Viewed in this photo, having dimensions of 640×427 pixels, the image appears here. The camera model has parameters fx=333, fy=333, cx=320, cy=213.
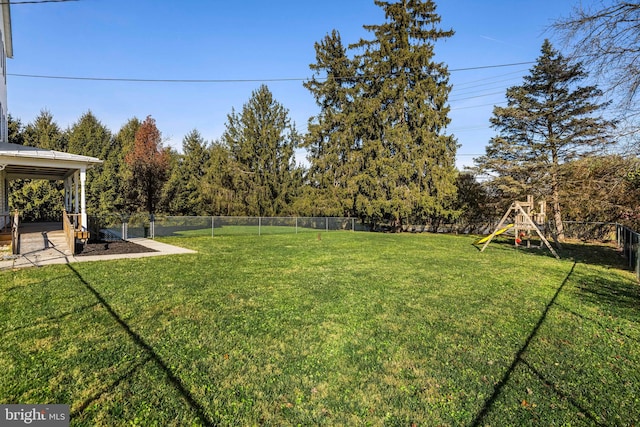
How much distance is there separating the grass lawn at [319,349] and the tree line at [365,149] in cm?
1612

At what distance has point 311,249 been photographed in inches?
517

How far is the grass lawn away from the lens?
2.73m

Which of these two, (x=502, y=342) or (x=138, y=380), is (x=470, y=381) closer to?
(x=502, y=342)

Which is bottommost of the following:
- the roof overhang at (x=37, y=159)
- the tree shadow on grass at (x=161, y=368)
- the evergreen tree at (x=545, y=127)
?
the tree shadow on grass at (x=161, y=368)

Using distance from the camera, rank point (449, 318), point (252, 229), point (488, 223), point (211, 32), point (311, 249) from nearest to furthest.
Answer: point (449, 318), point (311, 249), point (211, 32), point (252, 229), point (488, 223)

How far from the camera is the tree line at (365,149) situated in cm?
2080

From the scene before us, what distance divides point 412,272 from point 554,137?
59.6 feet

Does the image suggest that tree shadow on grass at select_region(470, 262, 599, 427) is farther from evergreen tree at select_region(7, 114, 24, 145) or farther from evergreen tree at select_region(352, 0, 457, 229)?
evergreen tree at select_region(7, 114, 24, 145)

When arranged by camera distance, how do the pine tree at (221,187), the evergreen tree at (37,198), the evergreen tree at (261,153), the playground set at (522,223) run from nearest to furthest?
the playground set at (522,223), the evergreen tree at (37,198), the pine tree at (221,187), the evergreen tree at (261,153)

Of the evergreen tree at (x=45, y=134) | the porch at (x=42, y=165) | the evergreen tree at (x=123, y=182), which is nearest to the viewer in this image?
the porch at (x=42, y=165)

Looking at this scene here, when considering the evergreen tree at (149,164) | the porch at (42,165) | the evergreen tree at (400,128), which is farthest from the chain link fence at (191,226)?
the evergreen tree at (149,164)

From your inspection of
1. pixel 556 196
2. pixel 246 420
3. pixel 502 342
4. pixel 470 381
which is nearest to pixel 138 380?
pixel 246 420

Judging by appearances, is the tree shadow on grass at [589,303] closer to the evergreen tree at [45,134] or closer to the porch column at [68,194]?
the porch column at [68,194]

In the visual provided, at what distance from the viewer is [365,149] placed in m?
24.6
